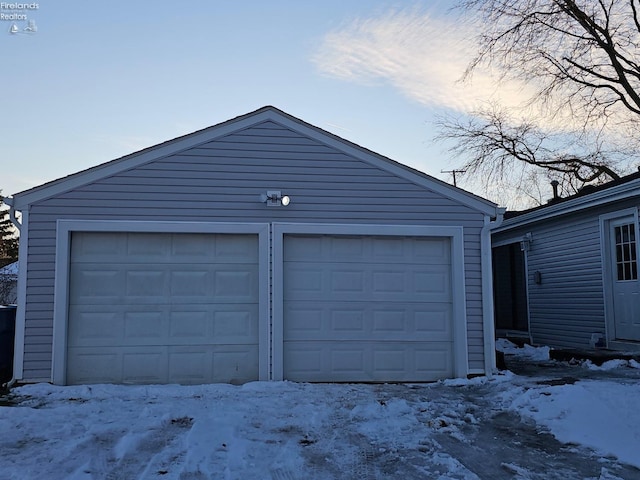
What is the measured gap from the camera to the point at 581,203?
35.5 feet

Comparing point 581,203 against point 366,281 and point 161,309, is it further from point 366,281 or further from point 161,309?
point 161,309

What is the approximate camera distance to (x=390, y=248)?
28.0ft

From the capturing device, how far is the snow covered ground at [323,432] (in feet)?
14.6

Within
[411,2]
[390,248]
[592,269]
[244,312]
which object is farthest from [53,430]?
[592,269]

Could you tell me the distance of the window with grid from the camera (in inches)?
388

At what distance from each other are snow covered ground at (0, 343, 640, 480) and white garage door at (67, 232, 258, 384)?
0.49 meters

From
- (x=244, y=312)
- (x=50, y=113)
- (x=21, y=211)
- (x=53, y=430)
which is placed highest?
(x=50, y=113)

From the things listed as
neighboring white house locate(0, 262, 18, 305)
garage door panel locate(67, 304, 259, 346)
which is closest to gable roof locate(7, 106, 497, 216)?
garage door panel locate(67, 304, 259, 346)

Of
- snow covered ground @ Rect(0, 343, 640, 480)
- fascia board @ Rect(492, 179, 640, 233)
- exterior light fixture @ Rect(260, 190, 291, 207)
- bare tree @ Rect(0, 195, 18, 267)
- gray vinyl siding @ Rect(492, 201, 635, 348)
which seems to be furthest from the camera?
bare tree @ Rect(0, 195, 18, 267)

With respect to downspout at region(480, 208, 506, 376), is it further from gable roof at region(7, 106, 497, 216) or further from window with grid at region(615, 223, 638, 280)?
window with grid at region(615, 223, 638, 280)

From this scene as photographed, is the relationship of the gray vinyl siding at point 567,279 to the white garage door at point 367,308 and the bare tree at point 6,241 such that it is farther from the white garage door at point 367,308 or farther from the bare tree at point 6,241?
the bare tree at point 6,241

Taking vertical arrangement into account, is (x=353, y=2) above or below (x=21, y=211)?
above

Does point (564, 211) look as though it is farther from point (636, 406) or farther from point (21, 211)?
point (21, 211)

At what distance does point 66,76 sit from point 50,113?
702 mm
